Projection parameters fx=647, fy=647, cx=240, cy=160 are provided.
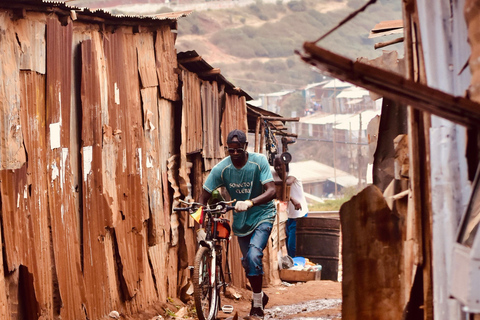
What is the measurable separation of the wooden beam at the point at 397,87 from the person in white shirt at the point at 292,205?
34.9ft

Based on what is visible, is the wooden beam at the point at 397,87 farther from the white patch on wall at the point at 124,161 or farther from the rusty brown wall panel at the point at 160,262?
the rusty brown wall panel at the point at 160,262

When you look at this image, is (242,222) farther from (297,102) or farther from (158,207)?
(297,102)

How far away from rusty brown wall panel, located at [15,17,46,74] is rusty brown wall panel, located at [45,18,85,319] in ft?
0.26

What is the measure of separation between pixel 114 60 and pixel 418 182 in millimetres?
4276

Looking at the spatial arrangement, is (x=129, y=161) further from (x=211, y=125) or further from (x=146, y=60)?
(x=211, y=125)

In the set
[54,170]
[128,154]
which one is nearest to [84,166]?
[54,170]

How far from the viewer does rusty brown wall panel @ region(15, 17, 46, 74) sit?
17.3 feet

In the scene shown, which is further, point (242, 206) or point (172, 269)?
point (172, 269)

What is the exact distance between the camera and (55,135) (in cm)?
566

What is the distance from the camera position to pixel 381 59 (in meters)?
5.48

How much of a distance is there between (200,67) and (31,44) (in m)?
3.76

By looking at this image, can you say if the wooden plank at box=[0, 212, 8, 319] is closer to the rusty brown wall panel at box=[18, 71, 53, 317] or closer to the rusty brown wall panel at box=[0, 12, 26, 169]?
the rusty brown wall panel at box=[18, 71, 53, 317]

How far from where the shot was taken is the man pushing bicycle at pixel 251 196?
668 centimetres

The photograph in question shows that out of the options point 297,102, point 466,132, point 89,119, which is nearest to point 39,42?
point 89,119
